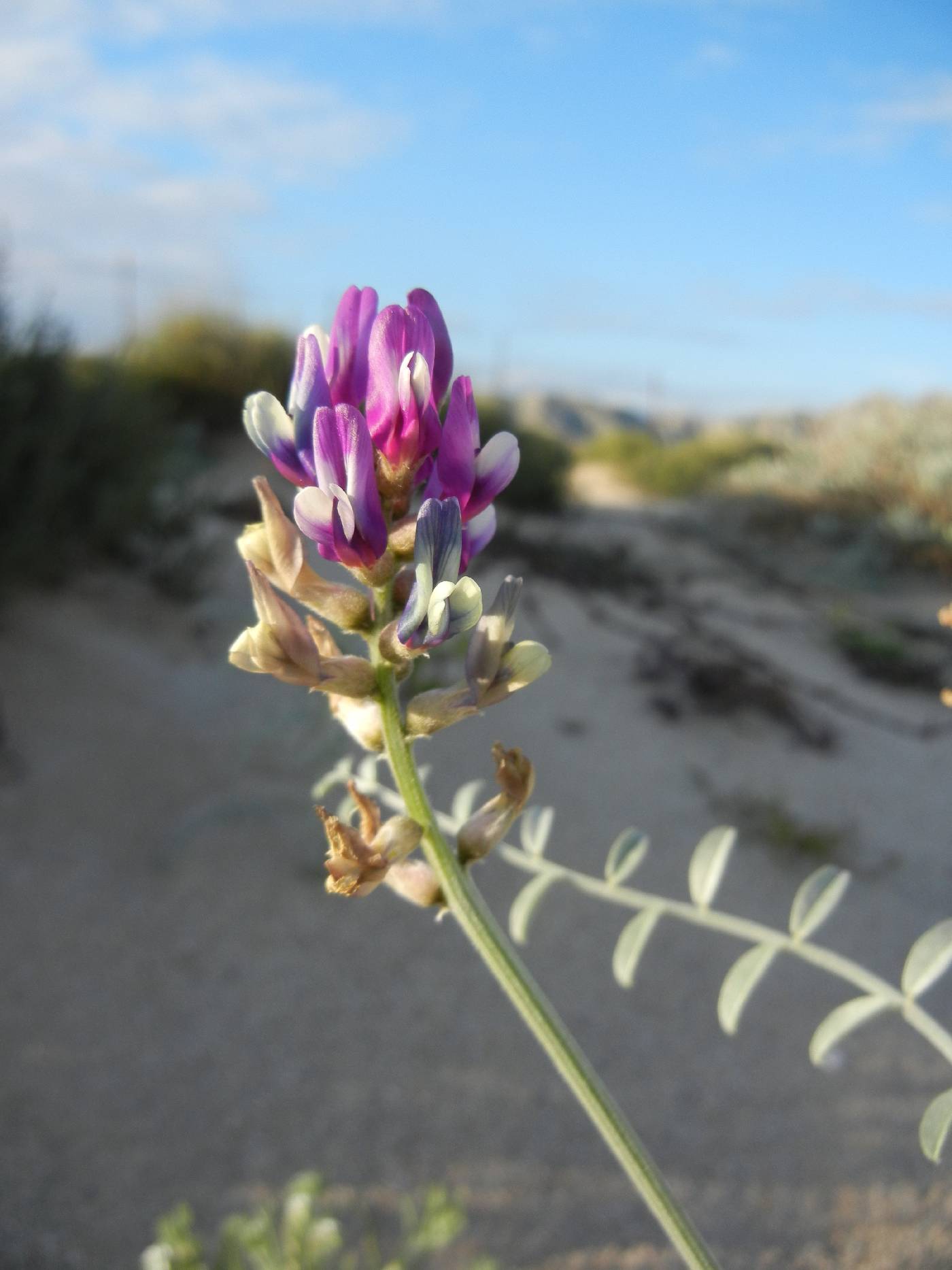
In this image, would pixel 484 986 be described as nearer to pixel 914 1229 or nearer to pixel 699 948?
pixel 699 948

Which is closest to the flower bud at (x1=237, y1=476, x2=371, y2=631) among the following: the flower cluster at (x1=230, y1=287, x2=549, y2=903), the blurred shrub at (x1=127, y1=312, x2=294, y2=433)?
the flower cluster at (x1=230, y1=287, x2=549, y2=903)

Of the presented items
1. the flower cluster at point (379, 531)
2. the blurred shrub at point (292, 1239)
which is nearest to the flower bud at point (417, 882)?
the flower cluster at point (379, 531)

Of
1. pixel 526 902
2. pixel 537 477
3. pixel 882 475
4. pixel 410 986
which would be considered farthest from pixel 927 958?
pixel 537 477

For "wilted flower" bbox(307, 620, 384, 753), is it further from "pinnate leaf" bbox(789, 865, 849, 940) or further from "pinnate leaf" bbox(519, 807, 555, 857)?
"pinnate leaf" bbox(789, 865, 849, 940)

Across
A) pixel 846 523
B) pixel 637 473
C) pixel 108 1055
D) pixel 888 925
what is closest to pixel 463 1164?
pixel 108 1055

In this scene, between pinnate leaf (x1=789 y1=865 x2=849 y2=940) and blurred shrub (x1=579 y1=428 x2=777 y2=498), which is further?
blurred shrub (x1=579 y1=428 x2=777 y2=498)
